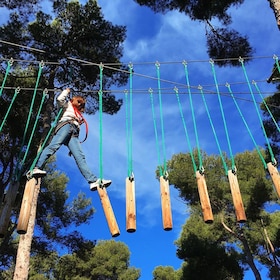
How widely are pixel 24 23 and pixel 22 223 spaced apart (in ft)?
23.4

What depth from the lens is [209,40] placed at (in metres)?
8.20

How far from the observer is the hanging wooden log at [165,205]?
339 centimetres

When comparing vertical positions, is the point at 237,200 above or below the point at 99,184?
below

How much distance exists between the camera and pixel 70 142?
13.4 ft

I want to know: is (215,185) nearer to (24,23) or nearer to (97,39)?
(97,39)

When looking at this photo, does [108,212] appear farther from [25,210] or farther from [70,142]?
[70,142]

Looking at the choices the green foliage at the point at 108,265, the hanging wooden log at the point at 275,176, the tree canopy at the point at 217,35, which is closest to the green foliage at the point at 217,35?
the tree canopy at the point at 217,35

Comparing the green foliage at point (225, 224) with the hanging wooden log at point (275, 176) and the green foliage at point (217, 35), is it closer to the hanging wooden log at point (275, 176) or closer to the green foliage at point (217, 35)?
the green foliage at point (217, 35)

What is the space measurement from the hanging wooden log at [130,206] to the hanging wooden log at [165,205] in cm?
28

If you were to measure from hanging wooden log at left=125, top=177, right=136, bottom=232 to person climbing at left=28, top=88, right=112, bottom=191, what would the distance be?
0.80 feet

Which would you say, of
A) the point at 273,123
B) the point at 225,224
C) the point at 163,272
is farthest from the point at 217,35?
the point at 163,272

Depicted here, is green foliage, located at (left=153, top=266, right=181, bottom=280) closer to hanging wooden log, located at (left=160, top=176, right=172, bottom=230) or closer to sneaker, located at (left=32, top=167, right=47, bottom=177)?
hanging wooden log, located at (left=160, top=176, right=172, bottom=230)

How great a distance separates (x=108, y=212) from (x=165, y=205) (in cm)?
53

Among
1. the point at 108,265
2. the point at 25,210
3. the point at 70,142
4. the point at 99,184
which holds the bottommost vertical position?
the point at 25,210
